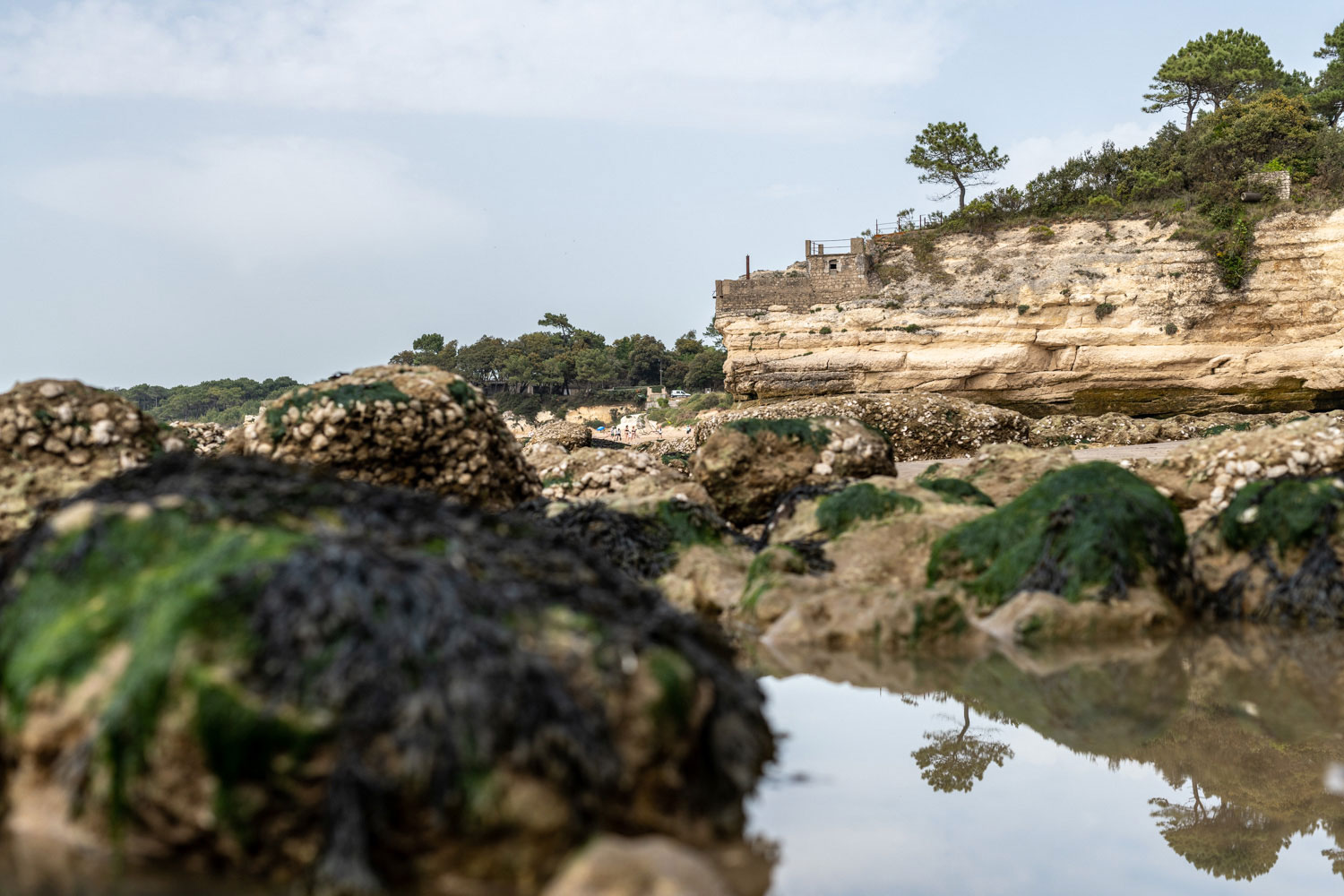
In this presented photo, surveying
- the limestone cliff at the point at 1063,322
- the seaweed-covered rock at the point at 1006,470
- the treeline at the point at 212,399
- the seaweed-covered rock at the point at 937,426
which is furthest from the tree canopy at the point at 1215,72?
the treeline at the point at 212,399

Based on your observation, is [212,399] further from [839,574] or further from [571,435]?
[839,574]

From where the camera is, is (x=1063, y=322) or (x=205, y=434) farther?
(x=1063, y=322)

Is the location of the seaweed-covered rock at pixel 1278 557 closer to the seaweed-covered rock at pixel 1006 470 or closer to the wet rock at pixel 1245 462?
the wet rock at pixel 1245 462

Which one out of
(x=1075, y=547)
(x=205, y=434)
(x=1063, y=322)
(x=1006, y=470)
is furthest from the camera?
(x=1063, y=322)

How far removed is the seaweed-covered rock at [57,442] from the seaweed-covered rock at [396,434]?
1.04 meters

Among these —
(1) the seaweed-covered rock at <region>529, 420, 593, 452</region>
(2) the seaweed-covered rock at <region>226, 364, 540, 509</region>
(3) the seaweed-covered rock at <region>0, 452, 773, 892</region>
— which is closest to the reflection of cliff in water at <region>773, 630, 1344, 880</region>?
(3) the seaweed-covered rock at <region>0, 452, 773, 892</region>

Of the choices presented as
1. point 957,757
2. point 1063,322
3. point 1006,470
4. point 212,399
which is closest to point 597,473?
point 1006,470

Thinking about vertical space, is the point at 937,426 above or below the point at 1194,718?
below

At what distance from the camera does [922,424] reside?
2066 cm

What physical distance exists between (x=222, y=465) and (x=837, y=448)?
6.87 m

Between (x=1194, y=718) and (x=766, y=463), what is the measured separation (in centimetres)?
604

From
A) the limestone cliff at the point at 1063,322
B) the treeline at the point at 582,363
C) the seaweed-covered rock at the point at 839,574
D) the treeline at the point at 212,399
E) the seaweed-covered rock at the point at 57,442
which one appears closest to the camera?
the seaweed-covered rock at the point at 839,574

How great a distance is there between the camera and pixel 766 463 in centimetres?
A: 1020

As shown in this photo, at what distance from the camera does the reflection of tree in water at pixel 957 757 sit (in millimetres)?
3859
